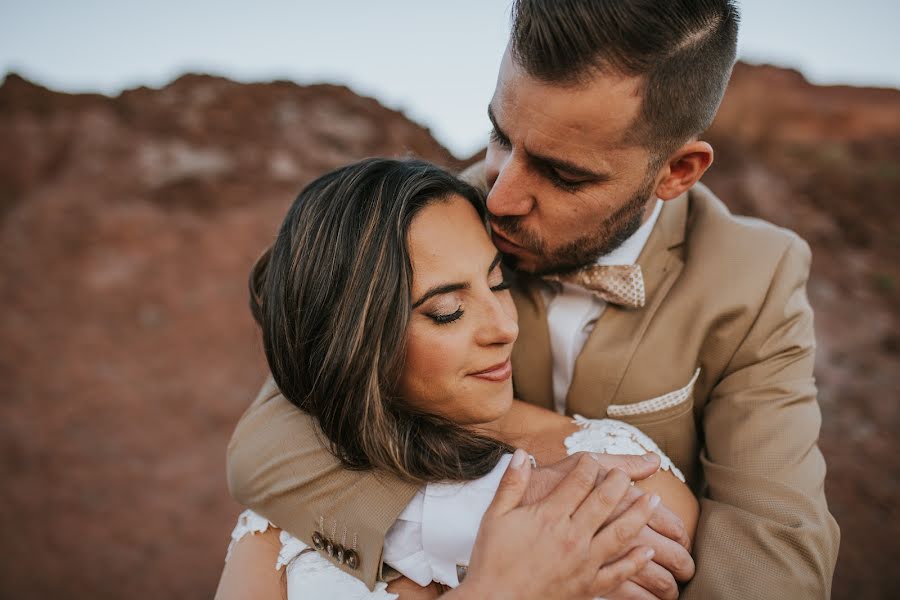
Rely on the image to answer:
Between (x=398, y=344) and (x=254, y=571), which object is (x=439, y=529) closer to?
(x=398, y=344)

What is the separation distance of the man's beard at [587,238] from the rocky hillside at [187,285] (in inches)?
105

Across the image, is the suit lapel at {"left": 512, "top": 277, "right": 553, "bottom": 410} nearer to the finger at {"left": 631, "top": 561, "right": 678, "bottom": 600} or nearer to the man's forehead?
the man's forehead

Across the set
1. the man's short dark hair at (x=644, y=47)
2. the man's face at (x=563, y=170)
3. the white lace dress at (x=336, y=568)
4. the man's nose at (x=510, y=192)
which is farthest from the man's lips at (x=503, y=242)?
the white lace dress at (x=336, y=568)

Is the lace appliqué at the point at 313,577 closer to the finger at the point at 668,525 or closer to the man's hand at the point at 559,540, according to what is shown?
the man's hand at the point at 559,540

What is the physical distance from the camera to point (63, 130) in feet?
41.7

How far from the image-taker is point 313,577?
2.02 metres

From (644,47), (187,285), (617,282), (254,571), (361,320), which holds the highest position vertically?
(644,47)

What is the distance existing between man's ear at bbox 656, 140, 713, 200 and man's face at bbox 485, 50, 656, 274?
81mm

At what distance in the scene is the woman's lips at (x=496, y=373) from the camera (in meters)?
2.17

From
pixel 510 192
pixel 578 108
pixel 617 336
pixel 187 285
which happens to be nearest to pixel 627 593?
pixel 617 336

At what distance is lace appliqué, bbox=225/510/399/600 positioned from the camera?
1933 mm

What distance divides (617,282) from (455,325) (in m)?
0.73

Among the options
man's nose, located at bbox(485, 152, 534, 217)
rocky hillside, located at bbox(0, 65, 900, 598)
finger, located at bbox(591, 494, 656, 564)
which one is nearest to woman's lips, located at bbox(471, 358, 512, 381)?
man's nose, located at bbox(485, 152, 534, 217)

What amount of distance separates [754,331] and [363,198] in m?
1.52
